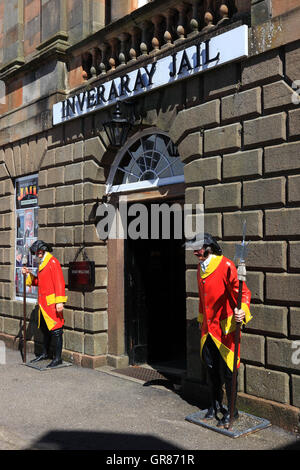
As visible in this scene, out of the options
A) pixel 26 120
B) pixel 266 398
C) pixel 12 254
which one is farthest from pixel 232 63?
pixel 12 254

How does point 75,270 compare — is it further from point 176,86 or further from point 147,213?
point 176,86

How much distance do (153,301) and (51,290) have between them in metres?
1.73

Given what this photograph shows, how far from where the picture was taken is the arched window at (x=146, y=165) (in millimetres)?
7977

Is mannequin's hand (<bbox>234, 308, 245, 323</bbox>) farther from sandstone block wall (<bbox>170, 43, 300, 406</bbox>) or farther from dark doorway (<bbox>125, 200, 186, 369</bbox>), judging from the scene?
dark doorway (<bbox>125, 200, 186, 369</bbox>)

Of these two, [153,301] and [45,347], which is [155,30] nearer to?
[153,301]

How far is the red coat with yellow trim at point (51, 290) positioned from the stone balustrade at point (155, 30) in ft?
11.1

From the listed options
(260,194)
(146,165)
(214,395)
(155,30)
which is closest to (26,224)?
(146,165)

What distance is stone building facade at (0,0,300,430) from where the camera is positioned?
6.02m

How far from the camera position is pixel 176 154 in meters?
7.88

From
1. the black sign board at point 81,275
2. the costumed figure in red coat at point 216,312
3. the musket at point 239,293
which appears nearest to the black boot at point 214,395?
the costumed figure in red coat at point 216,312

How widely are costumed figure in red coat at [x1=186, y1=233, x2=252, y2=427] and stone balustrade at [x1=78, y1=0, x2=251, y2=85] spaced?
10.1ft

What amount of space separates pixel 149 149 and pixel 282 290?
352 cm

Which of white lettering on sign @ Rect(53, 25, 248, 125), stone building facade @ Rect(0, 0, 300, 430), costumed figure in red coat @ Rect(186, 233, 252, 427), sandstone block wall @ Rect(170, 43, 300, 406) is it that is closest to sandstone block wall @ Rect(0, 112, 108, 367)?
stone building facade @ Rect(0, 0, 300, 430)

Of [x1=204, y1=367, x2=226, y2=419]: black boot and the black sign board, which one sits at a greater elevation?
the black sign board
